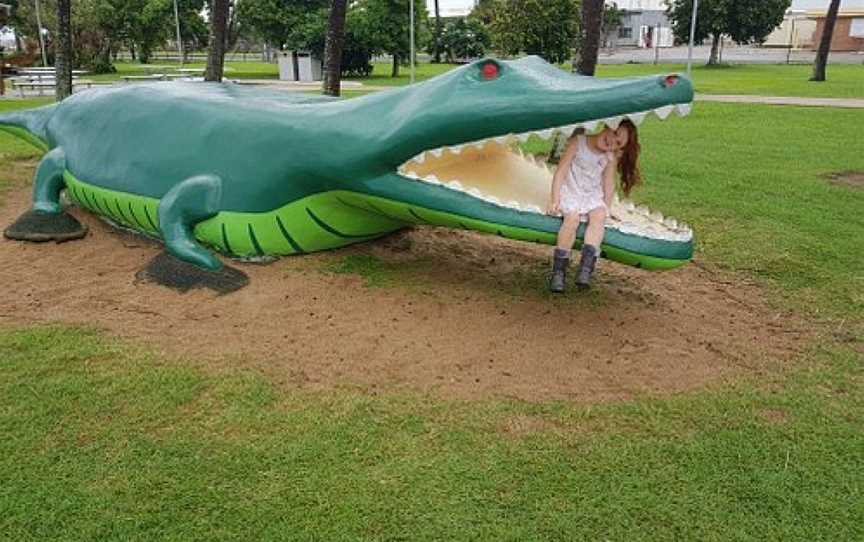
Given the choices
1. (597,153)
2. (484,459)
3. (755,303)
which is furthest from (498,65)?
(755,303)

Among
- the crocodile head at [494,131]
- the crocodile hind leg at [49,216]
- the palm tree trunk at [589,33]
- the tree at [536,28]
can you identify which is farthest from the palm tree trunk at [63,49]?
the tree at [536,28]

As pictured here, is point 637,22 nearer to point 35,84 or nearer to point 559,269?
point 35,84

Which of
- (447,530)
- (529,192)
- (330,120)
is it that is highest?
(330,120)

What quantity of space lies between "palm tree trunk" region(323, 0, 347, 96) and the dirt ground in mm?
6070

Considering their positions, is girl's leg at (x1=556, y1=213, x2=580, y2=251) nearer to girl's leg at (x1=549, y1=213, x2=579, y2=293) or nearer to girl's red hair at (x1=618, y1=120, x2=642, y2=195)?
girl's leg at (x1=549, y1=213, x2=579, y2=293)

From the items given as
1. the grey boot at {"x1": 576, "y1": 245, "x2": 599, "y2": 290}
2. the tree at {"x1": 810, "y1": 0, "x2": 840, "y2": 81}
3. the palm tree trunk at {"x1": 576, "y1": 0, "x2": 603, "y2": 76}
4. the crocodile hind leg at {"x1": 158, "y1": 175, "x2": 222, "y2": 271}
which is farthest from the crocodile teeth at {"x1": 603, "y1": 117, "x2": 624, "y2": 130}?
the tree at {"x1": 810, "y1": 0, "x2": 840, "y2": 81}

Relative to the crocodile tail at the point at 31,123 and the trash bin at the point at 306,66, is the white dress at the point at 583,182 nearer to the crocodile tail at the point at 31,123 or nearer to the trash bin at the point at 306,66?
the crocodile tail at the point at 31,123

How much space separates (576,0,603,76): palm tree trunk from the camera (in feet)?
30.4

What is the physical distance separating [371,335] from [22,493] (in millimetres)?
1959

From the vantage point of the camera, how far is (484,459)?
11.1 feet

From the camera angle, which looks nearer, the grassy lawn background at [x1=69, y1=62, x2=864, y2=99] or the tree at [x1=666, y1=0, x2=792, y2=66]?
the grassy lawn background at [x1=69, y1=62, x2=864, y2=99]

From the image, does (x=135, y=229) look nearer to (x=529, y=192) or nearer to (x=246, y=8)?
(x=529, y=192)

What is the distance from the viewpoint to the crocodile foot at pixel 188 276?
5164mm

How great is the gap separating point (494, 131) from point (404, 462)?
179 cm
